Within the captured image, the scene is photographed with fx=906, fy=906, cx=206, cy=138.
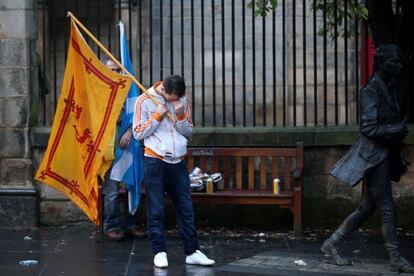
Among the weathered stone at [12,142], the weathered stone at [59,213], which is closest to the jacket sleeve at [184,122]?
the weathered stone at [59,213]

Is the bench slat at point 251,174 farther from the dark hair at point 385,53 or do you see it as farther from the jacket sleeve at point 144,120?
the dark hair at point 385,53

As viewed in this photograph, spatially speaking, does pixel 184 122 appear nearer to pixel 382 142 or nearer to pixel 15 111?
pixel 382 142

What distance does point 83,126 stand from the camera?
915 centimetres

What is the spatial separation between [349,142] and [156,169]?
2.94m

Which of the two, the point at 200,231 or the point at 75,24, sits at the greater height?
the point at 75,24

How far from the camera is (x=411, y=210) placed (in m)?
9.97

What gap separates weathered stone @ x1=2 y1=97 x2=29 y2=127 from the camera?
1012cm

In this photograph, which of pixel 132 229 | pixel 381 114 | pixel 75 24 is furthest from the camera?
pixel 132 229

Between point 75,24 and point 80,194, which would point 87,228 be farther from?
point 75,24

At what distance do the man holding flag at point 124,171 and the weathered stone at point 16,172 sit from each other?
1194mm

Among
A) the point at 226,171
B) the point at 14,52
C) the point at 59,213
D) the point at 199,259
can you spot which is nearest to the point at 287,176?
the point at 226,171

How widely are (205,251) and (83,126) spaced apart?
177cm

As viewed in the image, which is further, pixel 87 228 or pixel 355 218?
pixel 87 228

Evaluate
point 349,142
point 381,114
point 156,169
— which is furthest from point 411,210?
point 156,169
